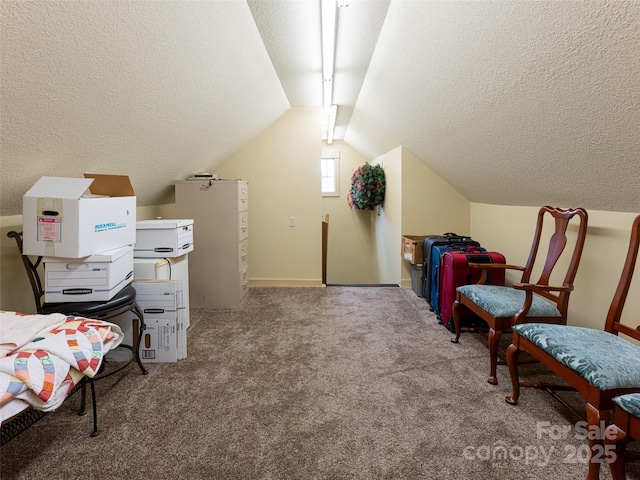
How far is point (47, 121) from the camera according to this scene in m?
1.74

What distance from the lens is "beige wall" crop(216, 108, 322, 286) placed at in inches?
184

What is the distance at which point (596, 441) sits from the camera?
141cm

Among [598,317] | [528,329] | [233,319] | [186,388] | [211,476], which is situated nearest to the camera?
[211,476]

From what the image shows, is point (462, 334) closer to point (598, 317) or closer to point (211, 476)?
point (598, 317)

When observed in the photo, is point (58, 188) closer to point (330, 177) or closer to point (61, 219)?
point (61, 219)

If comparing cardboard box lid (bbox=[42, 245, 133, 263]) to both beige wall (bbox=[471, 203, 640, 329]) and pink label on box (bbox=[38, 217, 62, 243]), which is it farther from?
beige wall (bbox=[471, 203, 640, 329])

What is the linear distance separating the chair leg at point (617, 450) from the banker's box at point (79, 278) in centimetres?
236

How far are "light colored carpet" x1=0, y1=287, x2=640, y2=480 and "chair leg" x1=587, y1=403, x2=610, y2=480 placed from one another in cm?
12

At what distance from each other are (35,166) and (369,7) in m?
2.24

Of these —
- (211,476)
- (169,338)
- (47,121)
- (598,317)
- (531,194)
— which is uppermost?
(47,121)

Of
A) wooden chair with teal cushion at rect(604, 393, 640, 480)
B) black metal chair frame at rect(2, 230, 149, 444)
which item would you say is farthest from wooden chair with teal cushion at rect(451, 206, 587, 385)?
black metal chair frame at rect(2, 230, 149, 444)

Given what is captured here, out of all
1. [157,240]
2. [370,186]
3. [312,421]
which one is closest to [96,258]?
[157,240]

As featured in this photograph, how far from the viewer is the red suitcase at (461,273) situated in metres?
3.03

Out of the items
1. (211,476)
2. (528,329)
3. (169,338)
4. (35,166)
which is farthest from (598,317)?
(35,166)
